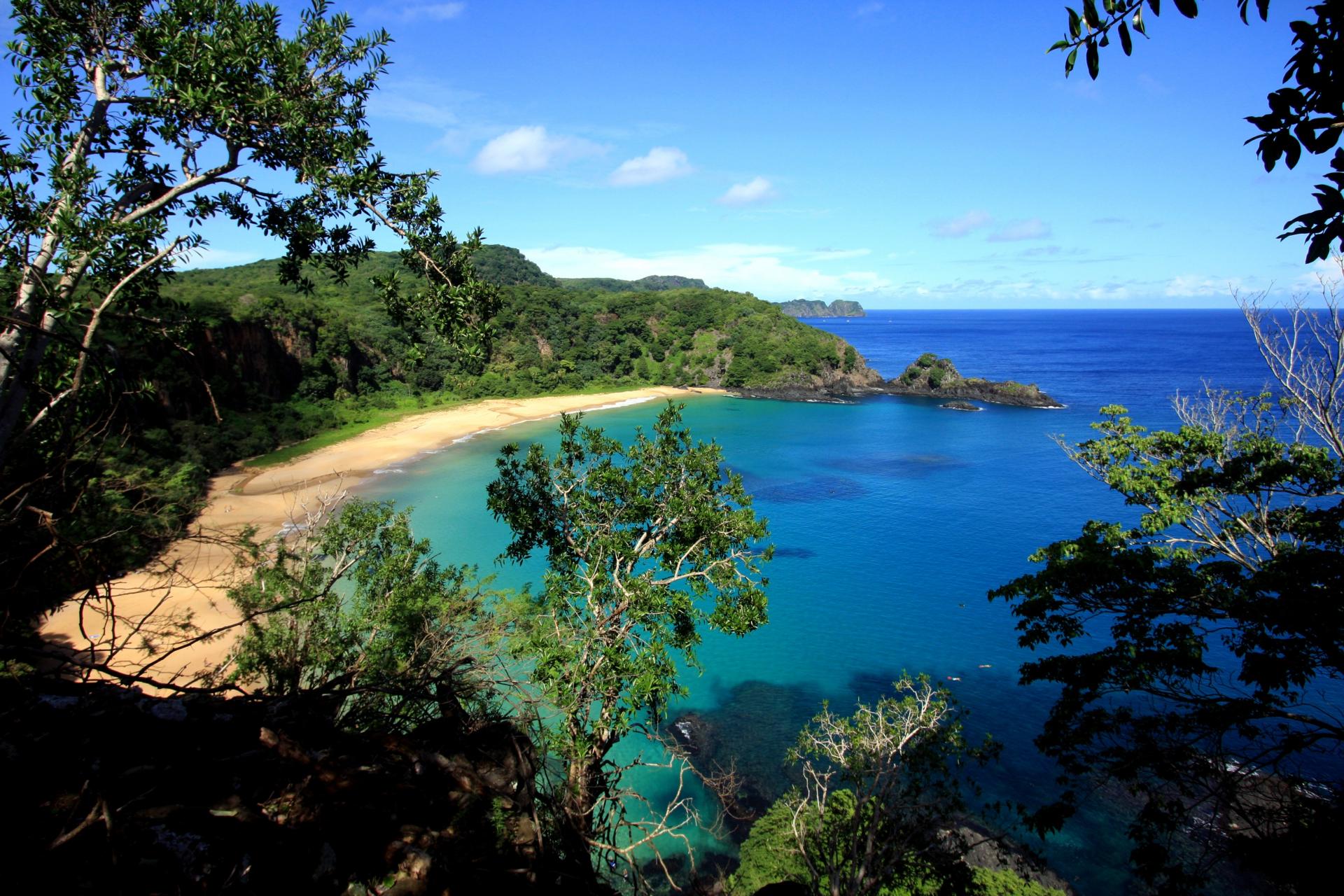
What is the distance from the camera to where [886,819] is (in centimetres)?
940

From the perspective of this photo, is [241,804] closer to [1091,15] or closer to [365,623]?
[1091,15]

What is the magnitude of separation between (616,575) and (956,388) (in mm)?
66822

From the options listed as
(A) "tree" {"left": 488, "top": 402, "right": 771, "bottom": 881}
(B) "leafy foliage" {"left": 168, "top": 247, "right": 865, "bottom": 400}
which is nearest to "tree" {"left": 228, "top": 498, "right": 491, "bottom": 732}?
(A) "tree" {"left": 488, "top": 402, "right": 771, "bottom": 881}

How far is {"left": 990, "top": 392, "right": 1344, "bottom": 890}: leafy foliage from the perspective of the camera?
621cm

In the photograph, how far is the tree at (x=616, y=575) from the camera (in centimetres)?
758

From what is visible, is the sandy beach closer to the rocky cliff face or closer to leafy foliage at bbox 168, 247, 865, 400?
leafy foliage at bbox 168, 247, 865, 400

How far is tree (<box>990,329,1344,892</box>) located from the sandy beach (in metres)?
7.67

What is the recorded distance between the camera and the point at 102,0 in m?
4.21

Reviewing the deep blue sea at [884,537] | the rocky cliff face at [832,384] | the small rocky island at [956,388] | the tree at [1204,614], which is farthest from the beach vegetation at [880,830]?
the rocky cliff face at [832,384]

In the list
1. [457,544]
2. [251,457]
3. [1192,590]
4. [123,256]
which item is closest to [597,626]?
[123,256]

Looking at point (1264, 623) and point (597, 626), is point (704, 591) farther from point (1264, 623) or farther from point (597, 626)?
point (1264, 623)

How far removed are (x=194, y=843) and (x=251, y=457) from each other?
4227 cm

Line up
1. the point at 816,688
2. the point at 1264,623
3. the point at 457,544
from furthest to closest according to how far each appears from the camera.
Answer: the point at 457,544, the point at 816,688, the point at 1264,623

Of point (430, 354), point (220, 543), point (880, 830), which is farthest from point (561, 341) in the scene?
point (220, 543)
